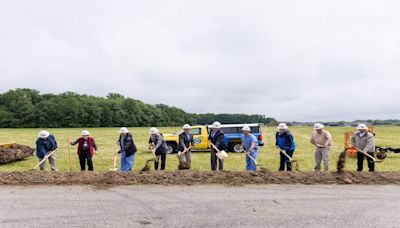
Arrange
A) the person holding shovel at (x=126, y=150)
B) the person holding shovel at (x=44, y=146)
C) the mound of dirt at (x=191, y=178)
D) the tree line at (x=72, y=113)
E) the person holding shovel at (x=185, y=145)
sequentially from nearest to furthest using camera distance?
the mound of dirt at (x=191, y=178) < the person holding shovel at (x=126, y=150) < the person holding shovel at (x=44, y=146) < the person holding shovel at (x=185, y=145) < the tree line at (x=72, y=113)

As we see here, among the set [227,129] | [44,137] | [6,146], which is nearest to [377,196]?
[44,137]

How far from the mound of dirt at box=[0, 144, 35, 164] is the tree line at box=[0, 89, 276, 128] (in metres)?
62.1

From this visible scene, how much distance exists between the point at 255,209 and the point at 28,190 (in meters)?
5.02

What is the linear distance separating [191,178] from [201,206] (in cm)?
190

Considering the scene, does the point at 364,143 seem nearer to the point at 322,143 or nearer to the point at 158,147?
the point at 322,143

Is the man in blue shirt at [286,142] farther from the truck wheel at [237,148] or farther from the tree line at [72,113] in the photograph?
the tree line at [72,113]

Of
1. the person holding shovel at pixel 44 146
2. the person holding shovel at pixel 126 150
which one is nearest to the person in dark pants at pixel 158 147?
the person holding shovel at pixel 126 150

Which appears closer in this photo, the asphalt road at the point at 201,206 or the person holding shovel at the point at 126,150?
the asphalt road at the point at 201,206

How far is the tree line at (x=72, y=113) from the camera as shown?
88.8 metres

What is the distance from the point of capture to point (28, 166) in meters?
12.4

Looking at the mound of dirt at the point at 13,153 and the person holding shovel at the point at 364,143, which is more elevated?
the person holding shovel at the point at 364,143

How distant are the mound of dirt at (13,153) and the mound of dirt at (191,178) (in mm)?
5988

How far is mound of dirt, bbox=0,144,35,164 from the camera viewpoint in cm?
1270

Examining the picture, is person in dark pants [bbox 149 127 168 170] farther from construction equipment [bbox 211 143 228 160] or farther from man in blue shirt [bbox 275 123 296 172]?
man in blue shirt [bbox 275 123 296 172]
